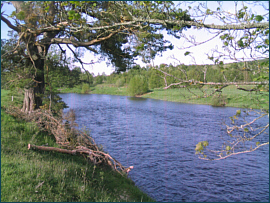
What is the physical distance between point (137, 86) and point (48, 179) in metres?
50.8

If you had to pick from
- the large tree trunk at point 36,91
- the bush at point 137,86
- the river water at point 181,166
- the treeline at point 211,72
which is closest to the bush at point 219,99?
the treeline at point 211,72

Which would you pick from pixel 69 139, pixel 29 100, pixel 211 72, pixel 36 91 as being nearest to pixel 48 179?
pixel 69 139

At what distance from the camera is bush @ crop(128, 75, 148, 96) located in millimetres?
55016

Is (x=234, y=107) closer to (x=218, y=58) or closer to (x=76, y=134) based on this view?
(x=76, y=134)

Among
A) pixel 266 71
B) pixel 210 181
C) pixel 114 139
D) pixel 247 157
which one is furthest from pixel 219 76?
pixel 114 139

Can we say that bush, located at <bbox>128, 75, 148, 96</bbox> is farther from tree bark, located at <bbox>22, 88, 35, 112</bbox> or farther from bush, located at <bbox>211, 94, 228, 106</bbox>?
tree bark, located at <bbox>22, 88, 35, 112</bbox>

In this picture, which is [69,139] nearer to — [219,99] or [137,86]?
[219,99]

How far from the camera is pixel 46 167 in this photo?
6.66 metres

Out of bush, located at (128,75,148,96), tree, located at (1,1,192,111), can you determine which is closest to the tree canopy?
tree, located at (1,1,192,111)

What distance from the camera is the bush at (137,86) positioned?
55.0 metres

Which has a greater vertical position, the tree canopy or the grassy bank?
the tree canopy

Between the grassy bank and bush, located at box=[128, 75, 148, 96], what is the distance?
4567 centimetres

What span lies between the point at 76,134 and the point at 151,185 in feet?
12.0

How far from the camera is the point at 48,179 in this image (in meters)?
5.93
